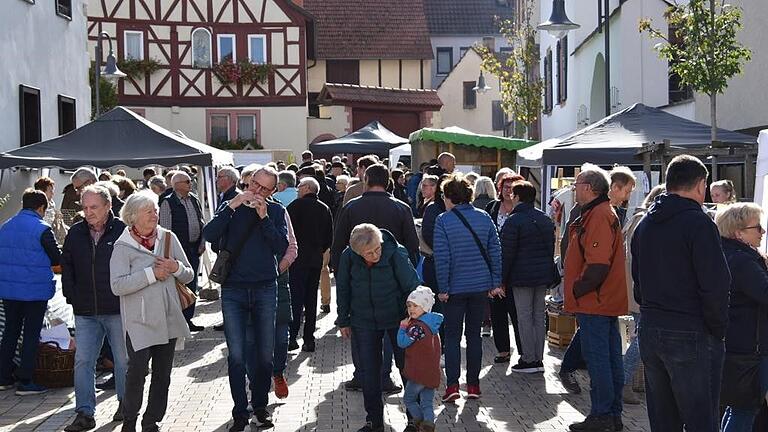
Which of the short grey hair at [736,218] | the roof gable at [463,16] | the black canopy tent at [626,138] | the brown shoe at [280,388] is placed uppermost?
the roof gable at [463,16]

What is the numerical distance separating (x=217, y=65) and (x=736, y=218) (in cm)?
3973

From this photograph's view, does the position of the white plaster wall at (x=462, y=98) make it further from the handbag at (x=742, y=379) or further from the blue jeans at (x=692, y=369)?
the blue jeans at (x=692, y=369)

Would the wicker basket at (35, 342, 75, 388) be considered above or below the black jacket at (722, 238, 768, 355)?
below

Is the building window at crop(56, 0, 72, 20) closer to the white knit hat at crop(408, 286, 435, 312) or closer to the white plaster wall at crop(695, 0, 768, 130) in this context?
the white plaster wall at crop(695, 0, 768, 130)

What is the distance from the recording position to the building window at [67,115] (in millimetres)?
24203

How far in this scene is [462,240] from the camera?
Result: 9648 millimetres

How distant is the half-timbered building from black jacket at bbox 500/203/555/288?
35.3 metres

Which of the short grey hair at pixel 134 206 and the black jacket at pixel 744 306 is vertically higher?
the short grey hair at pixel 134 206

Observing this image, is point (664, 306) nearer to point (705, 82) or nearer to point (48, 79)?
point (705, 82)

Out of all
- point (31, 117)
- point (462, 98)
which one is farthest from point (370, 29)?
point (31, 117)

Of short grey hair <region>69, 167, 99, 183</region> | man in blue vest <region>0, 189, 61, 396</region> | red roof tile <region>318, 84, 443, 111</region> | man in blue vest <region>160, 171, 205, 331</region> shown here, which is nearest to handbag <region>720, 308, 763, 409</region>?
man in blue vest <region>0, 189, 61, 396</region>

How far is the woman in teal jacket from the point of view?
27.7 ft

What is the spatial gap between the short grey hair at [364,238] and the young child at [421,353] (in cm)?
44

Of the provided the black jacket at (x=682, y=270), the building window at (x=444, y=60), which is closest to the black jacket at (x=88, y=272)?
the black jacket at (x=682, y=270)
